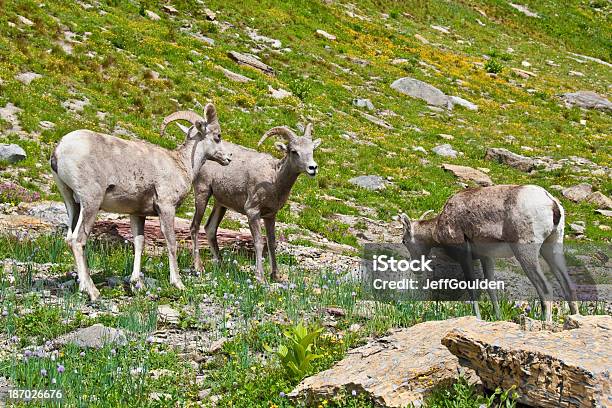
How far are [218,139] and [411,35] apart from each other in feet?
132

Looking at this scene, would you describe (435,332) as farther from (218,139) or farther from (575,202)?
(575,202)

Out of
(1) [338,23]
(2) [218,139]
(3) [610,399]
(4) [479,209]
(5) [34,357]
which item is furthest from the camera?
(1) [338,23]

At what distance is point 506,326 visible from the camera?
7.68 meters

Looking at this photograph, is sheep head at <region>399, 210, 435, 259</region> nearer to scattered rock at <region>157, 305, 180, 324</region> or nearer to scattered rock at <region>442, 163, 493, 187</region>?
scattered rock at <region>157, 305, 180, 324</region>

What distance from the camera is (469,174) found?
27.5 meters

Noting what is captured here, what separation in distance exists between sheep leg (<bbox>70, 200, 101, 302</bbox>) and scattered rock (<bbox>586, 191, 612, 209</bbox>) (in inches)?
776

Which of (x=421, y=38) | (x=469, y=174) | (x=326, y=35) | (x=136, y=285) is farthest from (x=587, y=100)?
(x=136, y=285)

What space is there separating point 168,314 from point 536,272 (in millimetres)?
5559

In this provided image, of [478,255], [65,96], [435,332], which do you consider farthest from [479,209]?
[65,96]

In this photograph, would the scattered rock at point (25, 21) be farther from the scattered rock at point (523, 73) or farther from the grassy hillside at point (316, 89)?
the scattered rock at point (523, 73)

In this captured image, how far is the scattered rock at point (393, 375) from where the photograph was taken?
7273 mm

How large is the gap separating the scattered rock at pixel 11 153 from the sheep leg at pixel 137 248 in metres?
8.49

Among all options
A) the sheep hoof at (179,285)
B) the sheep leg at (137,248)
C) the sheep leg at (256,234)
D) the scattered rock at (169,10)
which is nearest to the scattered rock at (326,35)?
the scattered rock at (169,10)

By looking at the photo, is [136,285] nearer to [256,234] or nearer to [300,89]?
[256,234]
